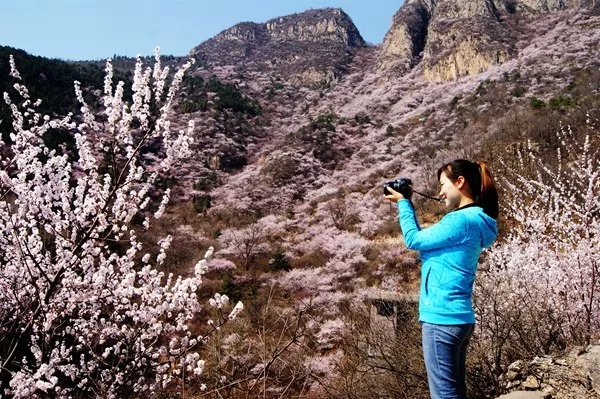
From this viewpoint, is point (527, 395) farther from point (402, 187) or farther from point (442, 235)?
point (402, 187)

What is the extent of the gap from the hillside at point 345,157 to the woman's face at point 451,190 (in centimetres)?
121

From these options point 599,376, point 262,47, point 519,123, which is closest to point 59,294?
point 599,376

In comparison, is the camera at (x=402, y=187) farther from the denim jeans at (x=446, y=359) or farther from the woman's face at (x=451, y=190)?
the denim jeans at (x=446, y=359)

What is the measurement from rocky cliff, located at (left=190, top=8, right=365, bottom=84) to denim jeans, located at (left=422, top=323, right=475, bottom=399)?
6490 centimetres

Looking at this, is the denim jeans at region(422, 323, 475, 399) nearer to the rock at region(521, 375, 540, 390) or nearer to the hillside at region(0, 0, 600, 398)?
the hillside at region(0, 0, 600, 398)

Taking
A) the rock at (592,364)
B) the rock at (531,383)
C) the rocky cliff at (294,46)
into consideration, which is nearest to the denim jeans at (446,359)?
the rock at (592,364)

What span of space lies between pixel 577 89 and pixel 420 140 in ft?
35.8

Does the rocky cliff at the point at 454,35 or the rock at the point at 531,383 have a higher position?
the rocky cliff at the point at 454,35

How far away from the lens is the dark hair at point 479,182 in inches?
97.4

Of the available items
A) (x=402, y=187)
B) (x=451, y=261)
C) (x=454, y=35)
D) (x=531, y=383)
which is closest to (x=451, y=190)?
(x=402, y=187)

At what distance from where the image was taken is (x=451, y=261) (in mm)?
2346

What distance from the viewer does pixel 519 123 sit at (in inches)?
926

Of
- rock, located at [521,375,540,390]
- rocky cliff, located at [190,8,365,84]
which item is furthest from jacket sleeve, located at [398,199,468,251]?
rocky cliff, located at [190,8,365,84]

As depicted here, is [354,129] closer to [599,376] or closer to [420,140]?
[420,140]
